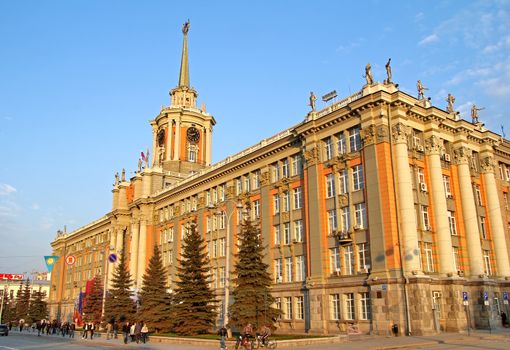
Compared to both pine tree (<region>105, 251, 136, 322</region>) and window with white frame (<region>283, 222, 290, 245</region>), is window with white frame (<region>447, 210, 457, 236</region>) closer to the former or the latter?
window with white frame (<region>283, 222, 290, 245</region>)

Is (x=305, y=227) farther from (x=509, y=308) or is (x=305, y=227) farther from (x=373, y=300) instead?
(x=509, y=308)

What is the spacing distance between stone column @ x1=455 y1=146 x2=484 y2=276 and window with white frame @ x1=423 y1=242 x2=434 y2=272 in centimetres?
458

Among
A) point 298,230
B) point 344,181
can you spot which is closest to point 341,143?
point 344,181

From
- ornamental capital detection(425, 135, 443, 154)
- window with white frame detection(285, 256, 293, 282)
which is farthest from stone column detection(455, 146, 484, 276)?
window with white frame detection(285, 256, 293, 282)

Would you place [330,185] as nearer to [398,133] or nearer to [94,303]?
[398,133]

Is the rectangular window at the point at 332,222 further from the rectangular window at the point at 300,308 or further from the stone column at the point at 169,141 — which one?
the stone column at the point at 169,141

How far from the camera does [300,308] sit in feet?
139

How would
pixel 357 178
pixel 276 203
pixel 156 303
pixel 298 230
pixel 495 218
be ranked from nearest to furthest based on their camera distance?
pixel 357 178, pixel 495 218, pixel 156 303, pixel 298 230, pixel 276 203

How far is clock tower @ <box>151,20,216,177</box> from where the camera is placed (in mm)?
79312

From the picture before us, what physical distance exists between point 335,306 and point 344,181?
10214mm

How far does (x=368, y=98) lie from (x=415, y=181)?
7.76m

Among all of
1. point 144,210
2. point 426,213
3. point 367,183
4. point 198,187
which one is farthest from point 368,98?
point 144,210

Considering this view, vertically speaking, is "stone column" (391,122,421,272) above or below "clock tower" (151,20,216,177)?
below

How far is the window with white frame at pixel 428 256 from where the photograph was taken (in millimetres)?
37094
